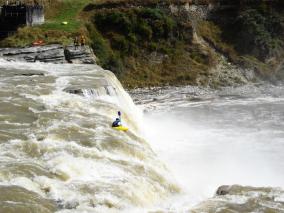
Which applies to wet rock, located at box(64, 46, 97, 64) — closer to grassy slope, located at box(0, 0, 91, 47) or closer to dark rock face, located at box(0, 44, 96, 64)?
dark rock face, located at box(0, 44, 96, 64)

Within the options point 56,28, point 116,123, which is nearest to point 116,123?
point 116,123

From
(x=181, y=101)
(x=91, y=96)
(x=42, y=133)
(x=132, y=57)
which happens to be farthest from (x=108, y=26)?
(x=42, y=133)

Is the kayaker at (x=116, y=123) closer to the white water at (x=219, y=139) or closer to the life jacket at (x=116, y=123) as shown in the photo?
the life jacket at (x=116, y=123)

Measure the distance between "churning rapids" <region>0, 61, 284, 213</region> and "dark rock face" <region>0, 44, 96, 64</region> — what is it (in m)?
1.55

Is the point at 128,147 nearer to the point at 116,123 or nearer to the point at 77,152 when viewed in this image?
the point at 116,123

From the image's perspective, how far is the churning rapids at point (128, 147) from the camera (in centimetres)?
1734

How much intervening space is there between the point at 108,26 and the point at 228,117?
643 inches

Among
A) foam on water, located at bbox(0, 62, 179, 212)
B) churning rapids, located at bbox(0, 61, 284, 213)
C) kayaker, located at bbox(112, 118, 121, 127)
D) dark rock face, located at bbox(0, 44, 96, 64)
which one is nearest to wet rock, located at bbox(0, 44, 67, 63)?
dark rock face, located at bbox(0, 44, 96, 64)

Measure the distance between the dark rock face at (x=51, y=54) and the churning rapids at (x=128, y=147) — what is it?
1550mm

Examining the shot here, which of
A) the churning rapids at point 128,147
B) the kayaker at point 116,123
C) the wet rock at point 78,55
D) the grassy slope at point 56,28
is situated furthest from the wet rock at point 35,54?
the kayaker at point 116,123

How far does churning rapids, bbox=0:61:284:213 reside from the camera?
17.3m

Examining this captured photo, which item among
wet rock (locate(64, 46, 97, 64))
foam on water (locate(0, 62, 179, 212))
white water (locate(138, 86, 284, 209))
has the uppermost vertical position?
wet rock (locate(64, 46, 97, 64))

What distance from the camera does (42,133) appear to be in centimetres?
2155

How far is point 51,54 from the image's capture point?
40.4 metres
